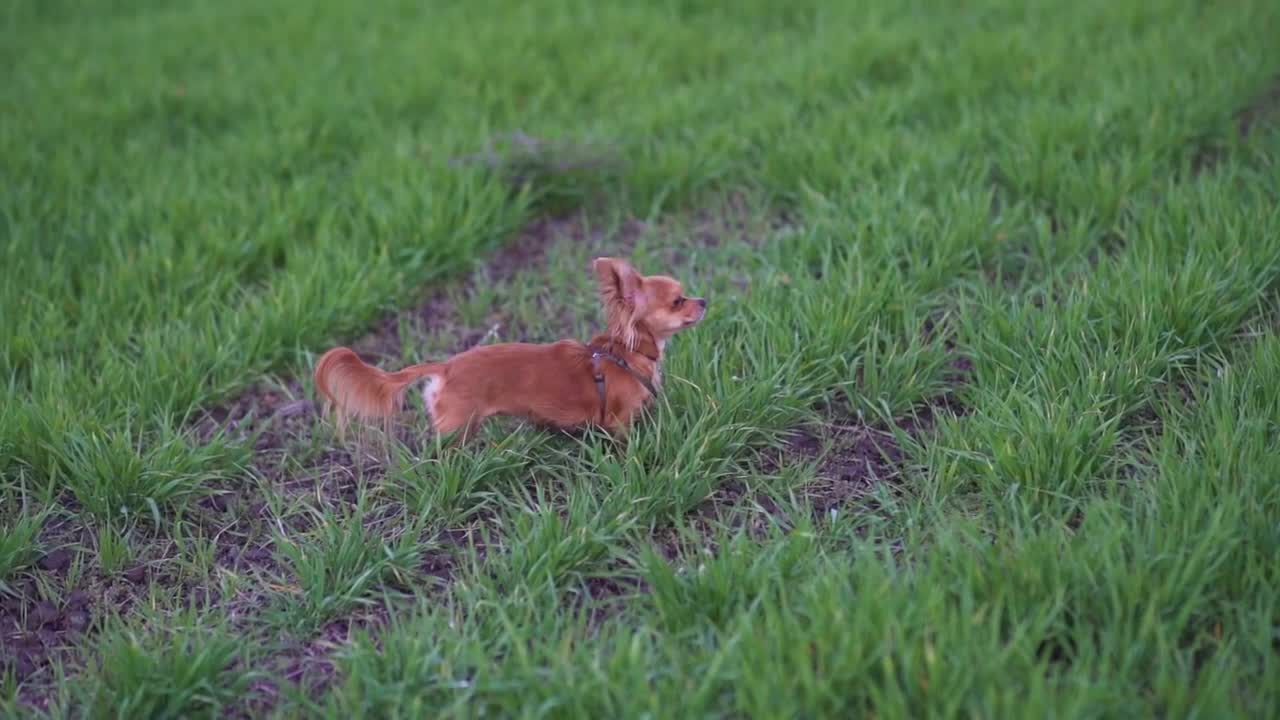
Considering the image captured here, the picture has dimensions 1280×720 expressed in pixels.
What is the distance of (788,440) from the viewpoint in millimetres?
3498

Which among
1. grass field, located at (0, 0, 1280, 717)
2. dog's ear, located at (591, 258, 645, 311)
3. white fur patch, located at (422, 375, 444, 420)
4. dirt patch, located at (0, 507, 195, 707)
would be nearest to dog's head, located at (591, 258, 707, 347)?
dog's ear, located at (591, 258, 645, 311)

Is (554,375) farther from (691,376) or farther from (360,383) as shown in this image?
(360,383)

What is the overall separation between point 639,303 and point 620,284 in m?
0.09

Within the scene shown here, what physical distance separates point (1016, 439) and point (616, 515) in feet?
3.79

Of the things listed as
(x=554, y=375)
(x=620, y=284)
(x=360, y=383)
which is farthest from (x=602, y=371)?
(x=360, y=383)

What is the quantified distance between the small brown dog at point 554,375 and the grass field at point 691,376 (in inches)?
5.6

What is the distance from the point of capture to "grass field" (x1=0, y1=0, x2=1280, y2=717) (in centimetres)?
256

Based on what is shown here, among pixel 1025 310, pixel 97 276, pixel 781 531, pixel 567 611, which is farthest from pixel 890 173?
pixel 97 276

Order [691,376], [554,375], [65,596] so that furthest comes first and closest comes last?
[691,376], [554,375], [65,596]

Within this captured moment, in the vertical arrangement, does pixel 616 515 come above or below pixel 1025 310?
below

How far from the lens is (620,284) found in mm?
3357

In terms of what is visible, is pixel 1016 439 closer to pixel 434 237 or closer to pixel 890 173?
pixel 890 173

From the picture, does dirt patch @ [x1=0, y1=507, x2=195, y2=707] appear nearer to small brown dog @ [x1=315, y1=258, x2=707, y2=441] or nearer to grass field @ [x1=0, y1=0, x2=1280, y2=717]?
grass field @ [x1=0, y1=0, x2=1280, y2=717]

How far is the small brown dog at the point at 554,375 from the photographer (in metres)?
3.28
